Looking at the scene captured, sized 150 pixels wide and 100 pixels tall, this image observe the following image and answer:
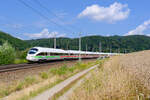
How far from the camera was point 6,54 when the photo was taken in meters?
32.8

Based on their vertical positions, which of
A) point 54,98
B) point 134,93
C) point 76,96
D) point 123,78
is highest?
point 123,78

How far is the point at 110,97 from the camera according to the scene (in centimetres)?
327

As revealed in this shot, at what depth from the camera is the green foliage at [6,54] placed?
32219 millimetres

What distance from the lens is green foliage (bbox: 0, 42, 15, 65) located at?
106 ft

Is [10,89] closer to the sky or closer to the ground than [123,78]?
closer to the ground

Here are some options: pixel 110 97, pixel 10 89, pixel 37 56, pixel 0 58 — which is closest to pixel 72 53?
pixel 37 56

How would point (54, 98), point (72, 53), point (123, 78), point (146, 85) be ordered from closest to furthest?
point (146, 85) < point (123, 78) < point (54, 98) < point (72, 53)

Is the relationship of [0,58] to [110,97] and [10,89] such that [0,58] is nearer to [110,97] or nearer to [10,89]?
[10,89]

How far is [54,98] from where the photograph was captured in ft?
20.8

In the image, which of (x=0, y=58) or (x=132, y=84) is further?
(x=0, y=58)

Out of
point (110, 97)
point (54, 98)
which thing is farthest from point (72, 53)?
point (110, 97)

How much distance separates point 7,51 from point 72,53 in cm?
2230

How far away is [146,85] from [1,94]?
29.1ft

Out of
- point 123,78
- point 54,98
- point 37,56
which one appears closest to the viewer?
point 123,78
